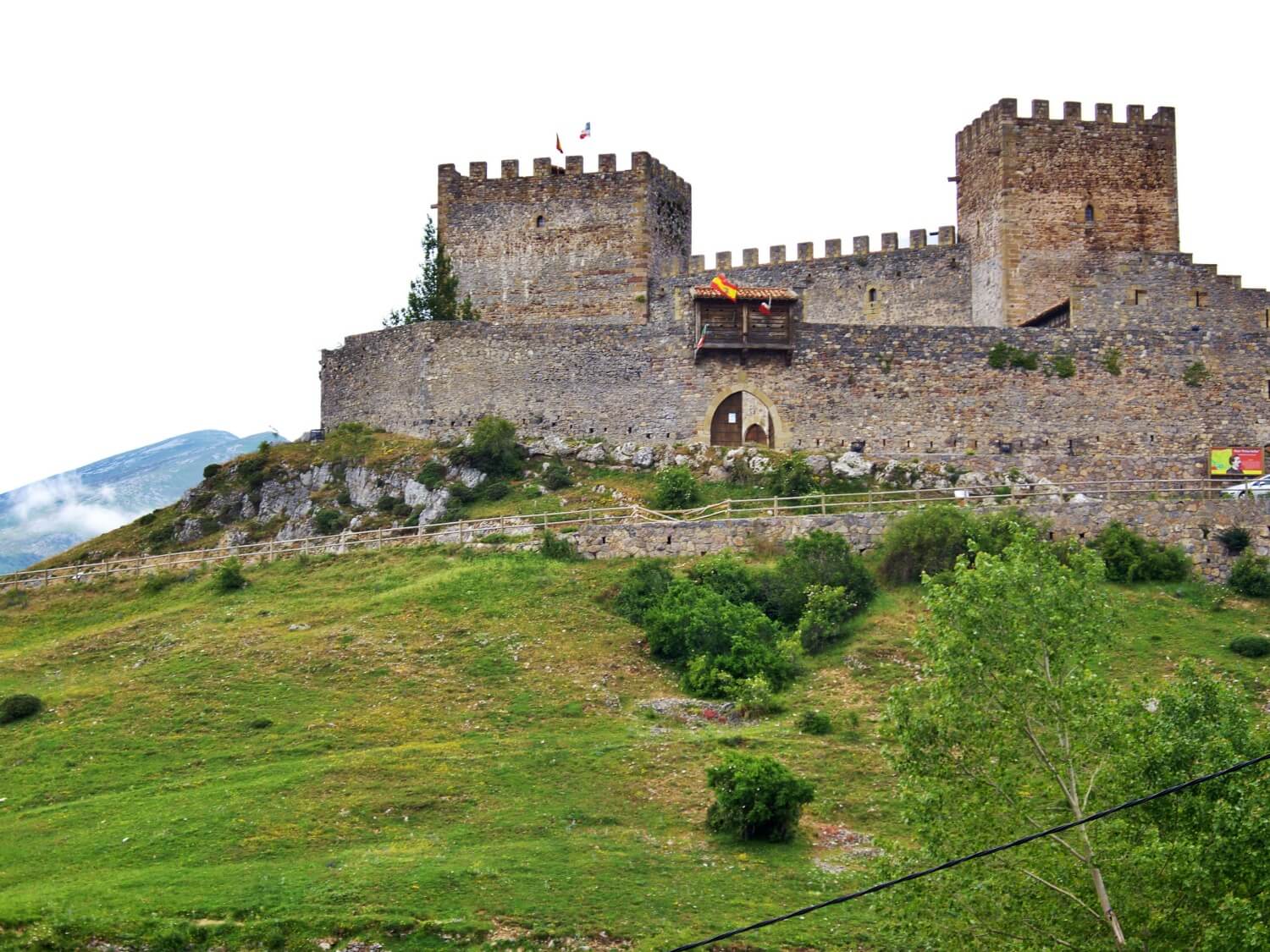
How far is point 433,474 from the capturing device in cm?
5719

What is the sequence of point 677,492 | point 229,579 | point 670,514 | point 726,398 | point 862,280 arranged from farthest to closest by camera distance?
point 862,280 → point 726,398 → point 677,492 → point 670,514 → point 229,579

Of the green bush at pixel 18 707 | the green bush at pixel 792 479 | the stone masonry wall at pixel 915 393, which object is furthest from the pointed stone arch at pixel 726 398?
the green bush at pixel 18 707

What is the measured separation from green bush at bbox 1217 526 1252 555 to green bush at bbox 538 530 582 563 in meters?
17.3

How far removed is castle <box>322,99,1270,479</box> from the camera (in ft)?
189

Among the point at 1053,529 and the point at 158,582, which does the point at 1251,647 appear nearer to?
the point at 1053,529

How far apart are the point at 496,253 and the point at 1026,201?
19501mm

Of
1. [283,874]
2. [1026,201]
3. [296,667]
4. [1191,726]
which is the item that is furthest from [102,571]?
[1191,726]

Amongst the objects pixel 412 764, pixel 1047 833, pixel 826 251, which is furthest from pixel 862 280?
pixel 1047 833

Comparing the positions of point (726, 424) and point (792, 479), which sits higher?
point (726, 424)

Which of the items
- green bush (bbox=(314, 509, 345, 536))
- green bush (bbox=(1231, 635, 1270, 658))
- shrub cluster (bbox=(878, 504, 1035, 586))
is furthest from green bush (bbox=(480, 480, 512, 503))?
green bush (bbox=(1231, 635, 1270, 658))

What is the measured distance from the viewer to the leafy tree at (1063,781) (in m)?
26.1

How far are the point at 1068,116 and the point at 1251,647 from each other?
2734cm

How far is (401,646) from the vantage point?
4522cm

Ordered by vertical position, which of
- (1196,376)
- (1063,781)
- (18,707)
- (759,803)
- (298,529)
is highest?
(1196,376)
